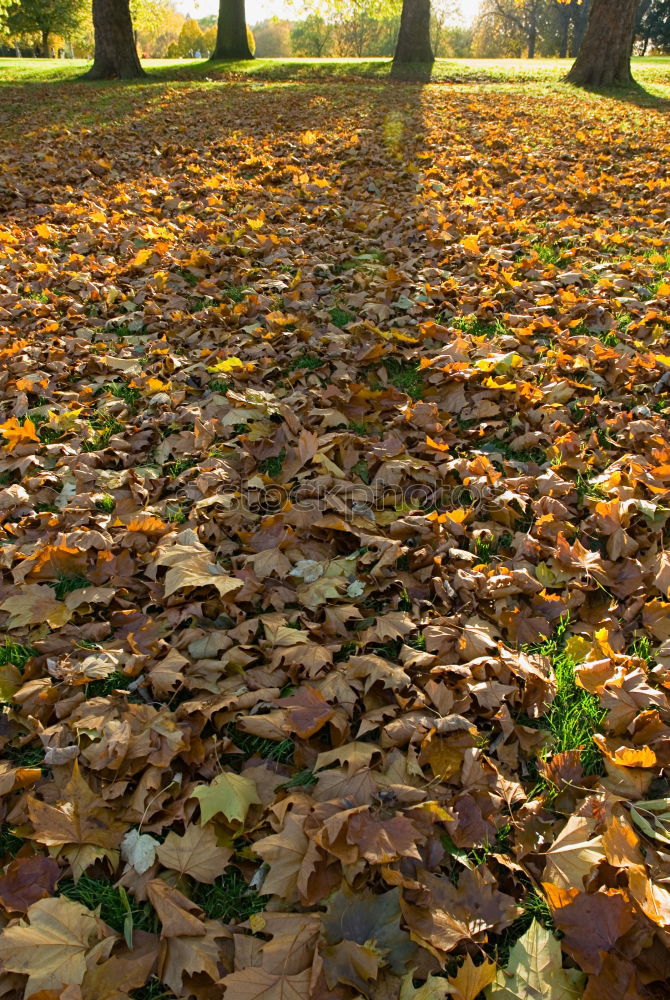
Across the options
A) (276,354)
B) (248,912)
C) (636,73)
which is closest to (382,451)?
(276,354)

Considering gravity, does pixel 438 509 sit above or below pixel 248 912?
above

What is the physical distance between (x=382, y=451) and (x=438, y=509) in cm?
49

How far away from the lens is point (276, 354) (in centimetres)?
434

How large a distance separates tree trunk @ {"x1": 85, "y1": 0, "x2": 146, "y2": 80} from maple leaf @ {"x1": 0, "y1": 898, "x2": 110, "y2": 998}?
20379 mm

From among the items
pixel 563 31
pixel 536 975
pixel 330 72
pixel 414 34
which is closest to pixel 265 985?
pixel 536 975

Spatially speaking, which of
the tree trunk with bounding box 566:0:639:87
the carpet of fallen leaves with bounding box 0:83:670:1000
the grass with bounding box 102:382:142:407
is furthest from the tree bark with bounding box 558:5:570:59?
the grass with bounding box 102:382:142:407

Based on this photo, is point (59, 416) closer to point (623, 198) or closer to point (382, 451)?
point (382, 451)

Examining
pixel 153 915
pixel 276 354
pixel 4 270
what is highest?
pixel 4 270

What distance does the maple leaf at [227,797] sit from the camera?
190 centimetres

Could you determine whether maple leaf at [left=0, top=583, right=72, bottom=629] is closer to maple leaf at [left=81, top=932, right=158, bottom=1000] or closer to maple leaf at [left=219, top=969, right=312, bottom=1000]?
maple leaf at [left=81, top=932, right=158, bottom=1000]

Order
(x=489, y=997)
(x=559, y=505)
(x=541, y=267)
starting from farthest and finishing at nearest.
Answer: (x=541, y=267), (x=559, y=505), (x=489, y=997)

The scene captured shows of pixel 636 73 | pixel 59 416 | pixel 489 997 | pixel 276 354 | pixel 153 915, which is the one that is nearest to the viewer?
pixel 489 997

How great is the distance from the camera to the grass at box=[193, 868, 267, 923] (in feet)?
5.75

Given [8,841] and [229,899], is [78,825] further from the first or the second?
[229,899]
